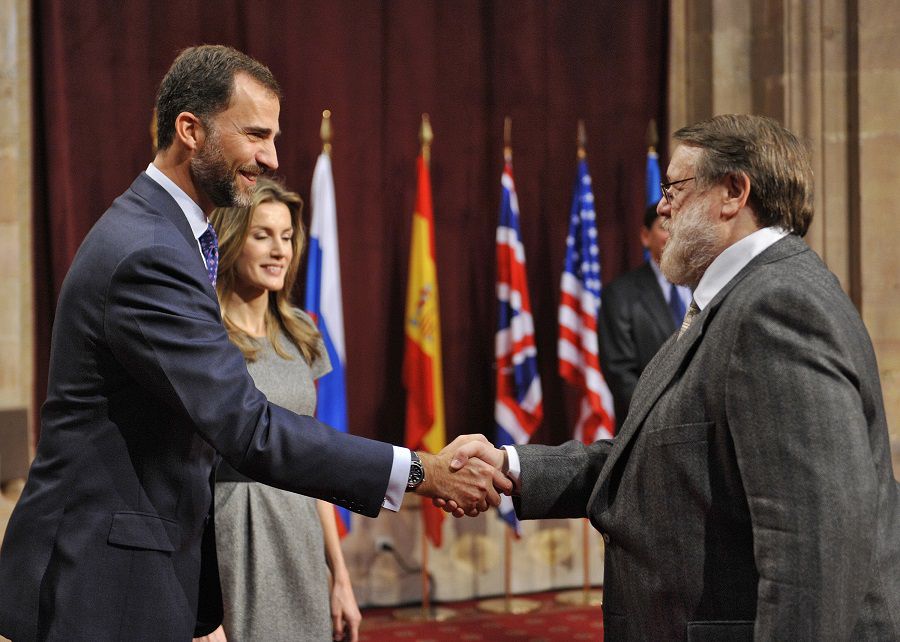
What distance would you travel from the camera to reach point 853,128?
599 cm

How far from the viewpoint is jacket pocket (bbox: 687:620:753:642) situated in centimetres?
183

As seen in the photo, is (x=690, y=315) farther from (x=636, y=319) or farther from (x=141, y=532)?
(x=636, y=319)

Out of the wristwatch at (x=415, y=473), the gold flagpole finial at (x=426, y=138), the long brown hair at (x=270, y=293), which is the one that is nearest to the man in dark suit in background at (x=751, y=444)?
the wristwatch at (x=415, y=473)

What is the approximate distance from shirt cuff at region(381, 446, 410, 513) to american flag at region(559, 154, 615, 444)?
3.57 metres

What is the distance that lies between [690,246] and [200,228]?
1002 millimetres

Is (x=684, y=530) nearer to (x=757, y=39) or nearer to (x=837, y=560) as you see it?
(x=837, y=560)

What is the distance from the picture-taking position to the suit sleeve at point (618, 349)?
5355 mm

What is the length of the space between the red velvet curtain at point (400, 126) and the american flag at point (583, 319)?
0.37 meters

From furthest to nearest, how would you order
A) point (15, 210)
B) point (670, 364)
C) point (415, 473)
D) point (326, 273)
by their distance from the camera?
point (326, 273) < point (15, 210) < point (415, 473) < point (670, 364)

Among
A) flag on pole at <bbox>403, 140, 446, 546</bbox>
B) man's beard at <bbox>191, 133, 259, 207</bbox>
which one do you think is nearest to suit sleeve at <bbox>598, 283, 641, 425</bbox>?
flag on pole at <bbox>403, 140, 446, 546</bbox>

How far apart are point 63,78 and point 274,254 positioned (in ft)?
9.48

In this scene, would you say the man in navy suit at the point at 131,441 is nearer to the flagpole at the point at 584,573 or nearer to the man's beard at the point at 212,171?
the man's beard at the point at 212,171

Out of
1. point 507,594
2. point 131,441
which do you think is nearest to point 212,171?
point 131,441

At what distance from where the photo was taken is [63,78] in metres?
5.55
